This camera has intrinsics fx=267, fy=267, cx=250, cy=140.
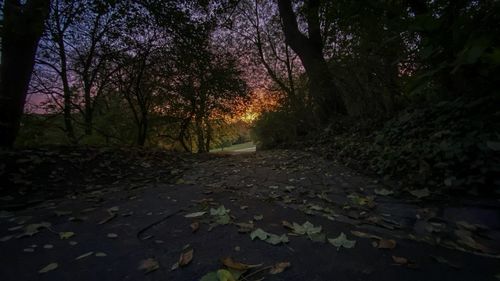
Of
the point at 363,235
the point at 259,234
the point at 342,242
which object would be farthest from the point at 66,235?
the point at 363,235

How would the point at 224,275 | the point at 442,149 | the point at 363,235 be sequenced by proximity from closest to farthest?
the point at 224,275 → the point at 363,235 → the point at 442,149

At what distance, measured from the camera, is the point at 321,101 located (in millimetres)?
7305

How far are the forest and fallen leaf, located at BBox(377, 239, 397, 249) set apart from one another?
0.03 metres

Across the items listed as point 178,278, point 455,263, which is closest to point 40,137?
point 178,278

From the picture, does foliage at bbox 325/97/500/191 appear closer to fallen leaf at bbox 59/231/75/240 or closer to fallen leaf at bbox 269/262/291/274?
fallen leaf at bbox 269/262/291/274

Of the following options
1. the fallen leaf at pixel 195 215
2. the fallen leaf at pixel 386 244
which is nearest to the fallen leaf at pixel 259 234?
the fallen leaf at pixel 195 215

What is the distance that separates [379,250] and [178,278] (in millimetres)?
1237

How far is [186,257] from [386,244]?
1296mm

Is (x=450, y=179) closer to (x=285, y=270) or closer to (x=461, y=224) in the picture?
(x=461, y=224)

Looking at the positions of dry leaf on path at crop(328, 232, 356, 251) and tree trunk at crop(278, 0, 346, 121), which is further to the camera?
tree trunk at crop(278, 0, 346, 121)

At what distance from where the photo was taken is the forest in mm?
1496

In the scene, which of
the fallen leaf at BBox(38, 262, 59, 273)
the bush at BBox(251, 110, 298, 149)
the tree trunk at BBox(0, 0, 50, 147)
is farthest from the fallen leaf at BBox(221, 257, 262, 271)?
the bush at BBox(251, 110, 298, 149)

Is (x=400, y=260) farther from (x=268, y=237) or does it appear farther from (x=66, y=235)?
(x=66, y=235)

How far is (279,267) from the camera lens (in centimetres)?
154
